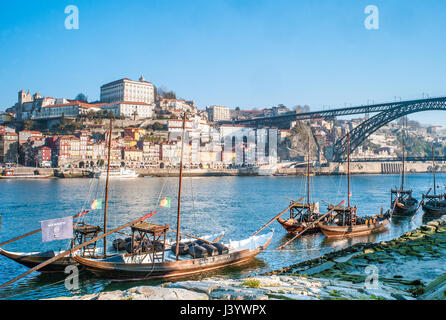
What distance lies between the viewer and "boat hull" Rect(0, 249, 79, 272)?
10906 millimetres

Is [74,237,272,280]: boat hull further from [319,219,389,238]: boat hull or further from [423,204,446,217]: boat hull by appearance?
[423,204,446,217]: boat hull

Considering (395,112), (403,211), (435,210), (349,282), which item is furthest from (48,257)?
(395,112)

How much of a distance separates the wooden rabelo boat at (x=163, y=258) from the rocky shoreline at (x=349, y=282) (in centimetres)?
165

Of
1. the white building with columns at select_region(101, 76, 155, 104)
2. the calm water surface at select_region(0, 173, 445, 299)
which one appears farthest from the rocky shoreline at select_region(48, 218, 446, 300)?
the white building with columns at select_region(101, 76, 155, 104)

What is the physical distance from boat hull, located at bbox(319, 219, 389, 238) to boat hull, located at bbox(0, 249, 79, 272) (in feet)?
37.5

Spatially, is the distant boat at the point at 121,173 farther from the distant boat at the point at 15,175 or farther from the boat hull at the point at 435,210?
the boat hull at the point at 435,210

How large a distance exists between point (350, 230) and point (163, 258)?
429 inches

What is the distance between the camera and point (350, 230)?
1806 centimetres

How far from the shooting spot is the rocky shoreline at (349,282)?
541 centimetres

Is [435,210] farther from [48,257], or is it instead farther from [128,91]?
[128,91]

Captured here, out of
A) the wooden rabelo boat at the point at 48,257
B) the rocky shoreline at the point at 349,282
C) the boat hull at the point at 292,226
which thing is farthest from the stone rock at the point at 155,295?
the boat hull at the point at 292,226
